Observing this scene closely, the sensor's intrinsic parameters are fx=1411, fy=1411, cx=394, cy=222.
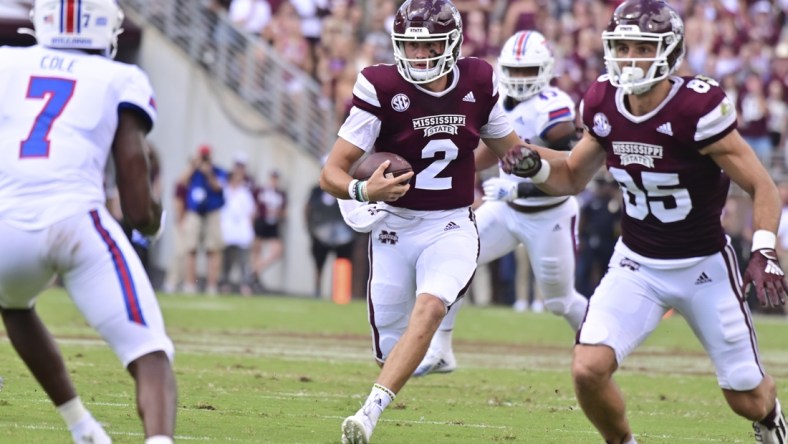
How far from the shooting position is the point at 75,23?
15.1 feet

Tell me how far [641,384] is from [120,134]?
17.0 ft

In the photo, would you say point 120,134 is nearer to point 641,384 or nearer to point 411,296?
point 411,296

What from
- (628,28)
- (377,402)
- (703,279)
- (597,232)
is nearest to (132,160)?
(377,402)

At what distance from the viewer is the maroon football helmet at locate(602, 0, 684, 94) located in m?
5.50

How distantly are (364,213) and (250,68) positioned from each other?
1245 centimetres

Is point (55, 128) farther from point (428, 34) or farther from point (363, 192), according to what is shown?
A: point (428, 34)

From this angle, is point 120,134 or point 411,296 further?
point 411,296

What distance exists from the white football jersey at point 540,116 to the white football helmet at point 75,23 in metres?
4.37

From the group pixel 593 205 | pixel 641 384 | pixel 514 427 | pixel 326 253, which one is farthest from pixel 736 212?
pixel 514 427

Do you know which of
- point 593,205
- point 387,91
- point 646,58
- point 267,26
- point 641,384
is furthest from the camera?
point 267,26

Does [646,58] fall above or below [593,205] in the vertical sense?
above

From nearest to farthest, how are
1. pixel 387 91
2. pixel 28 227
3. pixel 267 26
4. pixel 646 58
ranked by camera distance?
1. pixel 28 227
2. pixel 646 58
3. pixel 387 91
4. pixel 267 26

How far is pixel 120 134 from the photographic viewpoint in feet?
15.1

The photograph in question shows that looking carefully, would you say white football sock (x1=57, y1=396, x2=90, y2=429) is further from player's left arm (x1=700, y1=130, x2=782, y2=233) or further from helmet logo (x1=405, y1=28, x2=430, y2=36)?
player's left arm (x1=700, y1=130, x2=782, y2=233)
